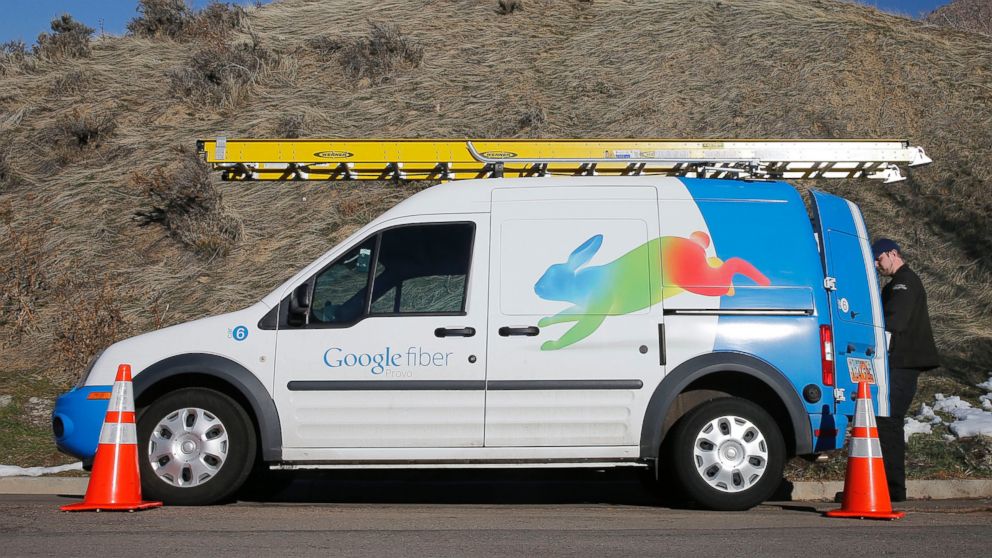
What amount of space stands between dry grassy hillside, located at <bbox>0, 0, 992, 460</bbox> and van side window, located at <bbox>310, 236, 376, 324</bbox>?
21.3 feet

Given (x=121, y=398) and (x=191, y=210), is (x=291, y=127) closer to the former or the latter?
(x=191, y=210)

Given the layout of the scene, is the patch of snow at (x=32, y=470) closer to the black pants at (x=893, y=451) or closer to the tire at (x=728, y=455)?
the tire at (x=728, y=455)

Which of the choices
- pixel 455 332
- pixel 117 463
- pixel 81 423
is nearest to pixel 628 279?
pixel 455 332

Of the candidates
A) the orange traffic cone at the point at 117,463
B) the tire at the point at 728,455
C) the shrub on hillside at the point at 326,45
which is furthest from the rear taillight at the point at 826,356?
the shrub on hillside at the point at 326,45

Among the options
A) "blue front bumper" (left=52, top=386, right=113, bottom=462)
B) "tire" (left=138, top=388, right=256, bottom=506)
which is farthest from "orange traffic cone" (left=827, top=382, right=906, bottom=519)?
"blue front bumper" (left=52, top=386, right=113, bottom=462)

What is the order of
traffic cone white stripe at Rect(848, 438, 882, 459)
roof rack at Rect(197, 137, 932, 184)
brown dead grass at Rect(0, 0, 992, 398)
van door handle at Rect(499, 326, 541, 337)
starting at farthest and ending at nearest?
brown dead grass at Rect(0, 0, 992, 398)
roof rack at Rect(197, 137, 932, 184)
van door handle at Rect(499, 326, 541, 337)
traffic cone white stripe at Rect(848, 438, 882, 459)

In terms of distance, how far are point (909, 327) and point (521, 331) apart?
3.02 m

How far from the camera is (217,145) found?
326 inches

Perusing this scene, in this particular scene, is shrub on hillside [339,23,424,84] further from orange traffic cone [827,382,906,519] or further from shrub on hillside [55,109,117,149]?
orange traffic cone [827,382,906,519]

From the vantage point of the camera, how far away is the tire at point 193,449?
273 inches

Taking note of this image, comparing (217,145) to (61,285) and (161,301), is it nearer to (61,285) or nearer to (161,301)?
(161,301)

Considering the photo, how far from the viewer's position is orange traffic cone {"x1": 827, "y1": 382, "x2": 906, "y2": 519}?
661cm

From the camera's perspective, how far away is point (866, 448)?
672 centimetres

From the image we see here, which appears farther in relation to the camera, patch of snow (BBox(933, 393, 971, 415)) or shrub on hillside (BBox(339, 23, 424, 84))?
shrub on hillside (BBox(339, 23, 424, 84))
